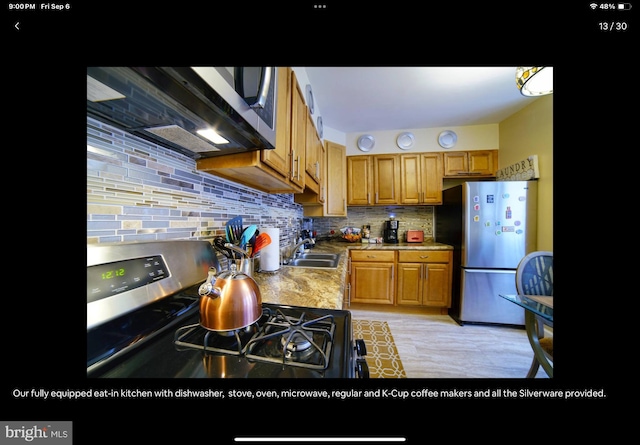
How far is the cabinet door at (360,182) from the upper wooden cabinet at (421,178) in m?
0.40

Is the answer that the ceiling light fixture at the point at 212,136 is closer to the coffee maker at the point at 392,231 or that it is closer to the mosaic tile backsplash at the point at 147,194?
the mosaic tile backsplash at the point at 147,194

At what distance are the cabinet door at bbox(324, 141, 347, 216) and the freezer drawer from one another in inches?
55.9

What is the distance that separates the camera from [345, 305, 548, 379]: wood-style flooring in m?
1.26

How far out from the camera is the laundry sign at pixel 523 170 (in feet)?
5.70

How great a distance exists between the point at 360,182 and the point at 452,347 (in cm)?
181

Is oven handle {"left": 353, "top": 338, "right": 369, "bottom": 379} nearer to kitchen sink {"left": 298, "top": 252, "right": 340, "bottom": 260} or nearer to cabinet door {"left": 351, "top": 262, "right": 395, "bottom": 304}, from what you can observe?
kitchen sink {"left": 298, "top": 252, "right": 340, "bottom": 260}

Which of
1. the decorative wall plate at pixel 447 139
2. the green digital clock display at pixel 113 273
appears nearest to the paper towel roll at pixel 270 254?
the green digital clock display at pixel 113 273

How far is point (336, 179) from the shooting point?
2262 mm

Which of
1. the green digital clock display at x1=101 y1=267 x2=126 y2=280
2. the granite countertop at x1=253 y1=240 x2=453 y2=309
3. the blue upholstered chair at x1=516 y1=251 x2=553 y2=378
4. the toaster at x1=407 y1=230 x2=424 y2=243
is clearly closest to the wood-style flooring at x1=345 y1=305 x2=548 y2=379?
the blue upholstered chair at x1=516 y1=251 x2=553 y2=378

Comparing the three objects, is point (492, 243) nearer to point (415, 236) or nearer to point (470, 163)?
point (415, 236)

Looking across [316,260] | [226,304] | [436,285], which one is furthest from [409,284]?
[226,304]
